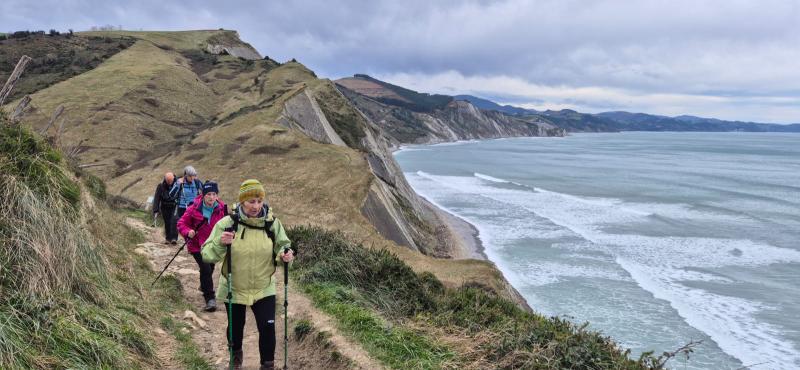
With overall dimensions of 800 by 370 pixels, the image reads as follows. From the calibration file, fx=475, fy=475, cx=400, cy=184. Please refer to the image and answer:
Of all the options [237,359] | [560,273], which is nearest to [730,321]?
[560,273]

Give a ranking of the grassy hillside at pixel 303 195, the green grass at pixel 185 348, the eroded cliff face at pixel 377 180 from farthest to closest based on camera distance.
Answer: the eroded cliff face at pixel 377 180
the grassy hillside at pixel 303 195
the green grass at pixel 185 348

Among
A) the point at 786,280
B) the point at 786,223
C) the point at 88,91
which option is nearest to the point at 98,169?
the point at 88,91

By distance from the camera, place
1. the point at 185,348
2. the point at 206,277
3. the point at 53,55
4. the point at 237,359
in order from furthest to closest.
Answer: the point at 53,55 → the point at 206,277 → the point at 185,348 → the point at 237,359

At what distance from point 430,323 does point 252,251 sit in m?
3.73

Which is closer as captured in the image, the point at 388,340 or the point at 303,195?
the point at 388,340

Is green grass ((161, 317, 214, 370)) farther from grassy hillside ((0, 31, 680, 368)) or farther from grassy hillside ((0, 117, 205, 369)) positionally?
grassy hillside ((0, 31, 680, 368))

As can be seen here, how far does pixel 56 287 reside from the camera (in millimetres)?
5738

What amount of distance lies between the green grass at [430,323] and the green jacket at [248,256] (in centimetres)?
208

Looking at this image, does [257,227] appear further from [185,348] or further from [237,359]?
[185,348]

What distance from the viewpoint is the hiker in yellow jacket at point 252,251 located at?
17.2ft

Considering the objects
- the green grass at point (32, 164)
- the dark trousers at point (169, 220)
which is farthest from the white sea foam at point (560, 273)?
the green grass at point (32, 164)

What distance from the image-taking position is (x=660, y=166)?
8756 cm

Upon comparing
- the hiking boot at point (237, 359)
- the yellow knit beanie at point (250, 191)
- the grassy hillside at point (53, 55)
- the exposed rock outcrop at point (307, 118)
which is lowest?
the hiking boot at point (237, 359)

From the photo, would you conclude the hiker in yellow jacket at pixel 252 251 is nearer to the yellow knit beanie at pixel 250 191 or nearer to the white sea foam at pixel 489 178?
the yellow knit beanie at pixel 250 191
